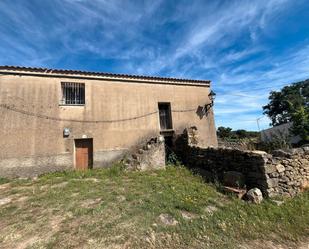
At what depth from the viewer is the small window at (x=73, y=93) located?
1018 cm

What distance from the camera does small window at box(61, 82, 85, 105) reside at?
10177 mm

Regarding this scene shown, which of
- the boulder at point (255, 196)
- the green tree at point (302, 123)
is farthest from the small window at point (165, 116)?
the green tree at point (302, 123)

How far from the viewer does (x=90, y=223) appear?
4.41m

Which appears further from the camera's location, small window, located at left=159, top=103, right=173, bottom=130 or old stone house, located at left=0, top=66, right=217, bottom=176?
small window, located at left=159, top=103, right=173, bottom=130

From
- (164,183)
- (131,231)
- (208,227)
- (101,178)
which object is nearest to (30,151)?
(101,178)

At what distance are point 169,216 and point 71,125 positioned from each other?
705 centimetres

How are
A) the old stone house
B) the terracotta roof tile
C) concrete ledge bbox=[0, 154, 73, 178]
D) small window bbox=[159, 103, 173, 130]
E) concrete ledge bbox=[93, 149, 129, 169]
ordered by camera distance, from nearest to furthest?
concrete ledge bbox=[0, 154, 73, 178] → the old stone house → the terracotta roof tile → concrete ledge bbox=[93, 149, 129, 169] → small window bbox=[159, 103, 173, 130]

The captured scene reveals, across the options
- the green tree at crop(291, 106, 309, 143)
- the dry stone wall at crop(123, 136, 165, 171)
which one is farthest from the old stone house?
the green tree at crop(291, 106, 309, 143)

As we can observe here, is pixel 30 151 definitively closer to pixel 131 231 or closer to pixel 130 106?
pixel 130 106

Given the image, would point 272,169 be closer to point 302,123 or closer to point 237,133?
point 302,123

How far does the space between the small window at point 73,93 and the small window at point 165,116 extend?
464cm

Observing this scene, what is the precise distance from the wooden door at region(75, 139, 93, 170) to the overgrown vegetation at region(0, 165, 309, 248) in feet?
8.79

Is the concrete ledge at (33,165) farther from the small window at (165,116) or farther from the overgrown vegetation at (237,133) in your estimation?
the overgrown vegetation at (237,133)

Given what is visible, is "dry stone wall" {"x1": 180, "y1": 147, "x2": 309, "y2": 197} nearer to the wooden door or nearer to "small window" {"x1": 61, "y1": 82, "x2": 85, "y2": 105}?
the wooden door
